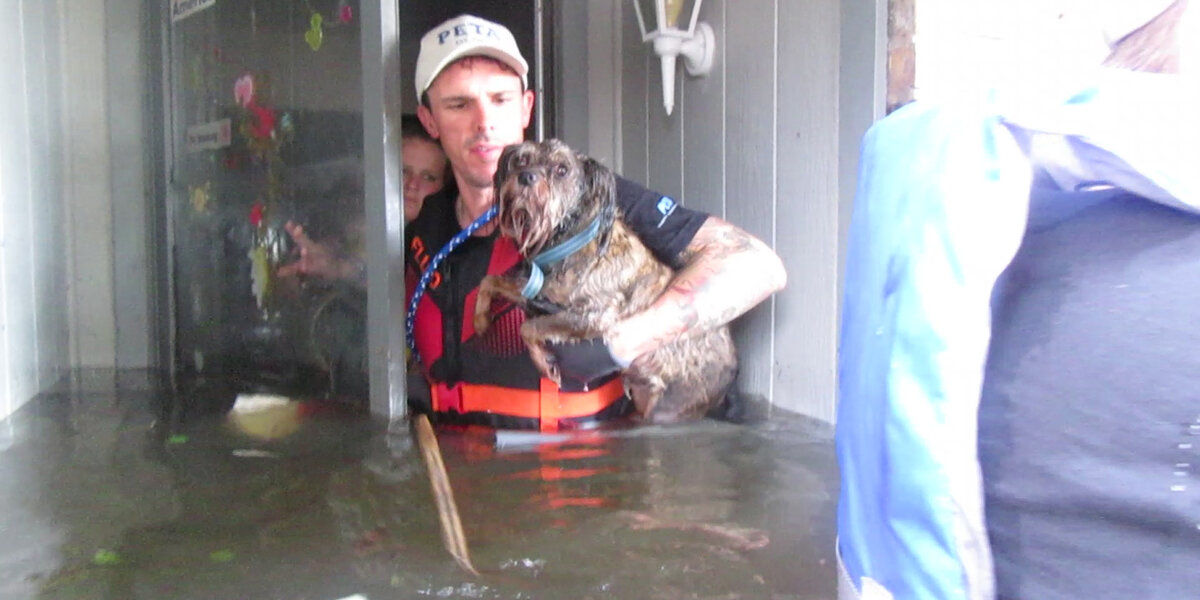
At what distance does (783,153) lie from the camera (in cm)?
263

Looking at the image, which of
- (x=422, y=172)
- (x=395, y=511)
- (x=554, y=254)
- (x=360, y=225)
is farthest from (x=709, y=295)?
(x=422, y=172)

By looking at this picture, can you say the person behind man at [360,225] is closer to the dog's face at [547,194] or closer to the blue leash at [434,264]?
the blue leash at [434,264]

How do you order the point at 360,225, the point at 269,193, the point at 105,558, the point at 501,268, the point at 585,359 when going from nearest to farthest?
1. the point at 105,558
2. the point at 585,359
3. the point at 360,225
4. the point at 501,268
5. the point at 269,193

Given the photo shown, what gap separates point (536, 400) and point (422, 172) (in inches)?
44.7

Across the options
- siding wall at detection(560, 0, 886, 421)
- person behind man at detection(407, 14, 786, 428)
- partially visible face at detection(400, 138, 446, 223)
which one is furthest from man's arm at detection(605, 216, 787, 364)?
partially visible face at detection(400, 138, 446, 223)

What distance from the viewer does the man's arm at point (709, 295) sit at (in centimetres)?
249

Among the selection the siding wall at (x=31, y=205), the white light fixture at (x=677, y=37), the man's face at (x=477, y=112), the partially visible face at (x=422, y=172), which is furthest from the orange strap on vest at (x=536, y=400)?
the siding wall at (x=31, y=205)

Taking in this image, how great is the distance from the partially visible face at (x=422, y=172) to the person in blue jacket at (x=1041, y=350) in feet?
8.70

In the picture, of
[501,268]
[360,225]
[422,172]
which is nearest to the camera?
[360,225]

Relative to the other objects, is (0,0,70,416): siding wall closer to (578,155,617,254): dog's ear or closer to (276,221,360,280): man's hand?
(276,221,360,280): man's hand

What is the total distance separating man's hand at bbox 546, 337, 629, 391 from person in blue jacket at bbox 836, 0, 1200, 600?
5.50 feet

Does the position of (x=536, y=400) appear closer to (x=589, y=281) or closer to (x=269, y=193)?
(x=589, y=281)

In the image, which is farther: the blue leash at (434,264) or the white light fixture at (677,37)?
the white light fixture at (677,37)

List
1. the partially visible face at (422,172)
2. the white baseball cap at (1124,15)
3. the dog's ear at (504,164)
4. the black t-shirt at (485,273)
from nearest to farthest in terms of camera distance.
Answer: the white baseball cap at (1124,15), the dog's ear at (504,164), the black t-shirt at (485,273), the partially visible face at (422,172)
